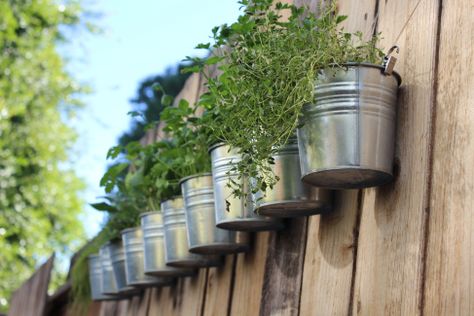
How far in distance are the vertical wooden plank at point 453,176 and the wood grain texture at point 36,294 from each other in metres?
3.82

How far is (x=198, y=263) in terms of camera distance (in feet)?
7.36

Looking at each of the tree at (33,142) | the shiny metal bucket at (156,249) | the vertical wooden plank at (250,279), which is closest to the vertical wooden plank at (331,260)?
the vertical wooden plank at (250,279)

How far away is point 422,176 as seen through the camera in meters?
1.36

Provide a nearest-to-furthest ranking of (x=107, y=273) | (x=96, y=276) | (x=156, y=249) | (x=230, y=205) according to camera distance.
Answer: (x=230, y=205), (x=156, y=249), (x=107, y=273), (x=96, y=276)

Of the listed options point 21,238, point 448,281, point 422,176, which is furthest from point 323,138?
point 21,238

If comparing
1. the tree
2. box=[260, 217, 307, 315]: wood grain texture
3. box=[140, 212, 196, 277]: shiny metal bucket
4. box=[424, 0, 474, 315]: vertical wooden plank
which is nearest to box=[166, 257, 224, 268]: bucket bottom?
box=[140, 212, 196, 277]: shiny metal bucket

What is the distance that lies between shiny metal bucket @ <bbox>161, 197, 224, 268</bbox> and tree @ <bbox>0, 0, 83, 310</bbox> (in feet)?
26.4

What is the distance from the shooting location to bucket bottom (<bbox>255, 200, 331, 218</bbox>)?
5.19ft

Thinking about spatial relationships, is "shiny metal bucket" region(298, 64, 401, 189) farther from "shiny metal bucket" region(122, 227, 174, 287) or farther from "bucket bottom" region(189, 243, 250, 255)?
"shiny metal bucket" region(122, 227, 174, 287)

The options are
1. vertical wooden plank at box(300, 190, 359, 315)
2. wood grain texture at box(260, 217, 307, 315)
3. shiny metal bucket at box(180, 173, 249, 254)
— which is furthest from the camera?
shiny metal bucket at box(180, 173, 249, 254)

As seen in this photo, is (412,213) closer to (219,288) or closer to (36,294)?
(219,288)

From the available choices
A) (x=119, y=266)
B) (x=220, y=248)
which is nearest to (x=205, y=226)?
(x=220, y=248)

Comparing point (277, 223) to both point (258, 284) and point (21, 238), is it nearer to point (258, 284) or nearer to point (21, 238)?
point (258, 284)

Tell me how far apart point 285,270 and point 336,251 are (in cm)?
25
